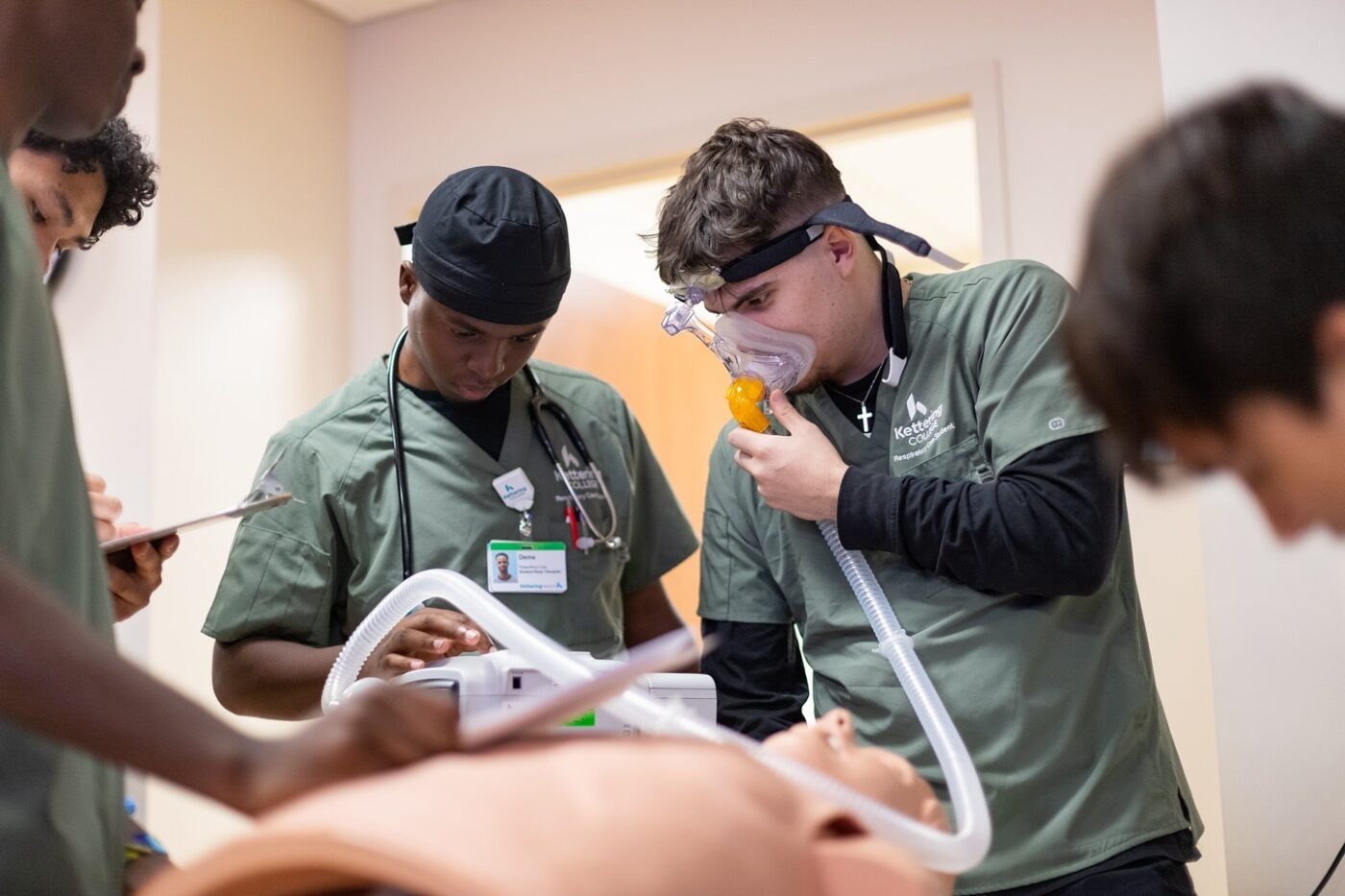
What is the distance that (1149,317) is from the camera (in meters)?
0.94

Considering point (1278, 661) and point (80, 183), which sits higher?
point (80, 183)

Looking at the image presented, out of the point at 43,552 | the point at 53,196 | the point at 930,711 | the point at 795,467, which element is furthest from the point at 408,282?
the point at 43,552

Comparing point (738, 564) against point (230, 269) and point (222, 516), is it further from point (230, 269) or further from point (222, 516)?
point (230, 269)

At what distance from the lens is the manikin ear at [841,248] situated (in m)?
2.04

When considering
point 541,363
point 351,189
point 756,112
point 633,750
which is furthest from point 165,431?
point 633,750

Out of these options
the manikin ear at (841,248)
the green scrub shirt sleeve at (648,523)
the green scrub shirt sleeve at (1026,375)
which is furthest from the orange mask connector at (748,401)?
the green scrub shirt sleeve at (648,523)

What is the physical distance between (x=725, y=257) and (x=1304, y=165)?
1171 millimetres

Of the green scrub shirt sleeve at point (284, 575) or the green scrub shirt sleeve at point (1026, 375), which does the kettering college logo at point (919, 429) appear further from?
the green scrub shirt sleeve at point (284, 575)

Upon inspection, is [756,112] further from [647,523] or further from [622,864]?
[622,864]

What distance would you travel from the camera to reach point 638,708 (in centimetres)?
128

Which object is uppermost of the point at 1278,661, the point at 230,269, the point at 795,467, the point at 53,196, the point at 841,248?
the point at 230,269

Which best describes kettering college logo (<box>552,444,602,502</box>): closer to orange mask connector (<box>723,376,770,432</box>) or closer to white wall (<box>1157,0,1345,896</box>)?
orange mask connector (<box>723,376,770,432</box>)

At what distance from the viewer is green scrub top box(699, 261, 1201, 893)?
1.76 m

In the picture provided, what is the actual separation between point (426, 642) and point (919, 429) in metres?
0.77
